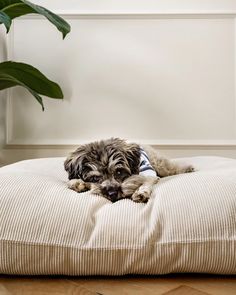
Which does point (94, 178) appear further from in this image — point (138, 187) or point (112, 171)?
point (138, 187)

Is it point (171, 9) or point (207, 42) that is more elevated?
point (171, 9)

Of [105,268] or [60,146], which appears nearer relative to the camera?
[105,268]

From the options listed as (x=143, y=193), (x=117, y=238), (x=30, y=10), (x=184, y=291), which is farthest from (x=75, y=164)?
(x=30, y=10)

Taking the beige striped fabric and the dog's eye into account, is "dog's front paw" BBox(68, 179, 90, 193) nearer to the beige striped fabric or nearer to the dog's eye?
the dog's eye

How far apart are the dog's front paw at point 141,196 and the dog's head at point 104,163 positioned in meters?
0.11

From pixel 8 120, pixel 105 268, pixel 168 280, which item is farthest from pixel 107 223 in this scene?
pixel 8 120

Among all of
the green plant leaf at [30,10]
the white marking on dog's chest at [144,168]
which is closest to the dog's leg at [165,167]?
the white marking on dog's chest at [144,168]

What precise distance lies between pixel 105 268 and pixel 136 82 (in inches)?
65.7

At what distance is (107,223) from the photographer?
1.13 m

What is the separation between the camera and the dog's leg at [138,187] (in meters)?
1.26

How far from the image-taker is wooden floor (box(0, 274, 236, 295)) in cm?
104

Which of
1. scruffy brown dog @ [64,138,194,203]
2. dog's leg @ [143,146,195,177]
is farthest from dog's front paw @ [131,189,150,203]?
dog's leg @ [143,146,195,177]

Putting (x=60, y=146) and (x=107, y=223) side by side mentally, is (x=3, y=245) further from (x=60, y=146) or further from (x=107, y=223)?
(x=60, y=146)

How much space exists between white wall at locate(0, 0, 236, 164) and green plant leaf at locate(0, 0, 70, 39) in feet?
1.49
